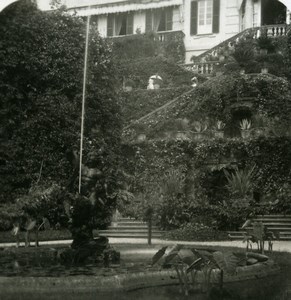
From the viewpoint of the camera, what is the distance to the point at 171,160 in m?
22.3

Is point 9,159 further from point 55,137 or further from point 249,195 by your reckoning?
point 249,195

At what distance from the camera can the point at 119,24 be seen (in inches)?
1382

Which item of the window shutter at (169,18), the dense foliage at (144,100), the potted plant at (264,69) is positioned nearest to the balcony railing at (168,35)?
the window shutter at (169,18)

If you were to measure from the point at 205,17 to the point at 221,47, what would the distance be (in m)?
3.41

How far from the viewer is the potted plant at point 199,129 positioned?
74.6ft

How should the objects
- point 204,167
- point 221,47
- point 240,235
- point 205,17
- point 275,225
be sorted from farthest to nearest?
point 205,17 → point 221,47 → point 204,167 → point 275,225 → point 240,235

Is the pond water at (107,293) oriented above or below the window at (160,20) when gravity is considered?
below

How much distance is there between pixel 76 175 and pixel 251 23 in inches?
884

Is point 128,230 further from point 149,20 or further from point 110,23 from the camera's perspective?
point 110,23

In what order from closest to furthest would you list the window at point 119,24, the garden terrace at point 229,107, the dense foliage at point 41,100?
the dense foliage at point 41,100 → the garden terrace at point 229,107 → the window at point 119,24

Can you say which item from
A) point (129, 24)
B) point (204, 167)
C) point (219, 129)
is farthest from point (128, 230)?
point (129, 24)

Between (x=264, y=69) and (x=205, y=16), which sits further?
(x=205, y=16)

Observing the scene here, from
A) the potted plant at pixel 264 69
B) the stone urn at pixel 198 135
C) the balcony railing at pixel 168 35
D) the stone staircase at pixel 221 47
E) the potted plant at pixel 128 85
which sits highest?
the balcony railing at pixel 168 35

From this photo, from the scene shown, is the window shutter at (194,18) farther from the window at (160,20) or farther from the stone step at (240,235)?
the stone step at (240,235)
